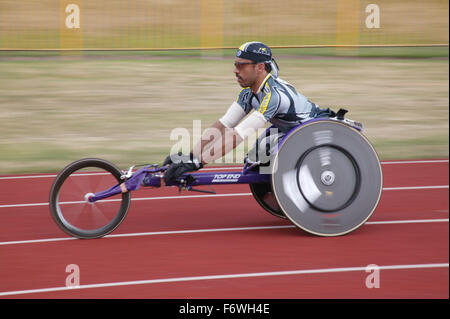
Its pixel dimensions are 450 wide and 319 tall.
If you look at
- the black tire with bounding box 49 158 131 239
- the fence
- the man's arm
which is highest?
the fence

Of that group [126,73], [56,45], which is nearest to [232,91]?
[126,73]

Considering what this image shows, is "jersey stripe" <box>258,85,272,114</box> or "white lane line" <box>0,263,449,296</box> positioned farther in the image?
"jersey stripe" <box>258,85,272,114</box>

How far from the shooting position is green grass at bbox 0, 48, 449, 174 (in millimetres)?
10578

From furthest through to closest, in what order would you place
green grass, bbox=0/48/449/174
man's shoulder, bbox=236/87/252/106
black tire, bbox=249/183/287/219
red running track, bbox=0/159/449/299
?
green grass, bbox=0/48/449/174 < black tire, bbox=249/183/287/219 < man's shoulder, bbox=236/87/252/106 < red running track, bbox=0/159/449/299

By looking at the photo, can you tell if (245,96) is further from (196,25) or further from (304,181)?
(196,25)

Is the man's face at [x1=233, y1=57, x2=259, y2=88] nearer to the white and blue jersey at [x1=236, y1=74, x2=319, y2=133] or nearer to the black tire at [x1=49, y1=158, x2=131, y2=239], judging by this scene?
the white and blue jersey at [x1=236, y1=74, x2=319, y2=133]

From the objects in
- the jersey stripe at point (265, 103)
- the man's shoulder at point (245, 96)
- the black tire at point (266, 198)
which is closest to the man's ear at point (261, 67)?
the jersey stripe at point (265, 103)

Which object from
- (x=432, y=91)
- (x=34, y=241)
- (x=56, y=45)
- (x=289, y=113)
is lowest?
(x=34, y=241)

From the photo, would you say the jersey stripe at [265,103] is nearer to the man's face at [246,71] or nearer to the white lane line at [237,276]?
the man's face at [246,71]

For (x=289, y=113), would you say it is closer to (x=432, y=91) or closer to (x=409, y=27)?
(x=432, y=91)

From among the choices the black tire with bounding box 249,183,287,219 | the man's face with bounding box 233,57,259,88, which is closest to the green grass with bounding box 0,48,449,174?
the black tire with bounding box 249,183,287,219

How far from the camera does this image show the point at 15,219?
7.27 metres


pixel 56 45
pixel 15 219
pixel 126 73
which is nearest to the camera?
pixel 15 219

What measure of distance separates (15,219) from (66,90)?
7404 millimetres
